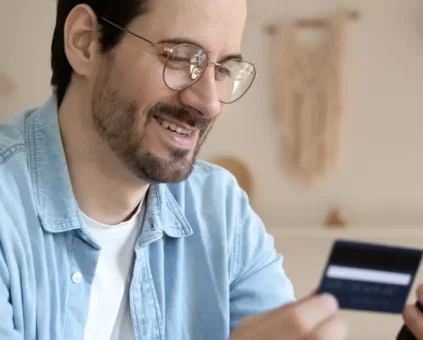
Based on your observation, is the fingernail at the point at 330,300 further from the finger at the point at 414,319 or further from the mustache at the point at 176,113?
the mustache at the point at 176,113

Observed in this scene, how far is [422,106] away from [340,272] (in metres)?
1.62

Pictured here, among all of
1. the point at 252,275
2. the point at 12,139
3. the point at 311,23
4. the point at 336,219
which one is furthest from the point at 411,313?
the point at 311,23

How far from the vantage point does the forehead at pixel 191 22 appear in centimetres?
97

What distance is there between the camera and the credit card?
2.11 feet

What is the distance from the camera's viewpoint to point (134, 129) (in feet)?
3.30

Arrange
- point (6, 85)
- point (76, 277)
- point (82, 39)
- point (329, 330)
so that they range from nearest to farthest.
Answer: point (329, 330)
point (76, 277)
point (82, 39)
point (6, 85)

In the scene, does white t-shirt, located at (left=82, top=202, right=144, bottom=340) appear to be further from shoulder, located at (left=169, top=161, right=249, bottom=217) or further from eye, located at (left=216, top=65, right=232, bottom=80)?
eye, located at (left=216, top=65, right=232, bottom=80)

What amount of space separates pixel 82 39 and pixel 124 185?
282 mm

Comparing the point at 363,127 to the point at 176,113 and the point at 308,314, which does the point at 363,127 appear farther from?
the point at 308,314

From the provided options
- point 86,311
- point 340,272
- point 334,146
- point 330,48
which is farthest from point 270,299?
point 330,48

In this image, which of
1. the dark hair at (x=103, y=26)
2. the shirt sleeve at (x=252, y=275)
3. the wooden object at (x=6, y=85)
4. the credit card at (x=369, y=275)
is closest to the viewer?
the credit card at (x=369, y=275)

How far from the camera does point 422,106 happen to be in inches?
83.0

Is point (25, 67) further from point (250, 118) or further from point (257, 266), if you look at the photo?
point (257, 266)


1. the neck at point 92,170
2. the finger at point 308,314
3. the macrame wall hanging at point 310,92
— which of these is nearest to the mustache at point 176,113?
the neck at point 92,170
